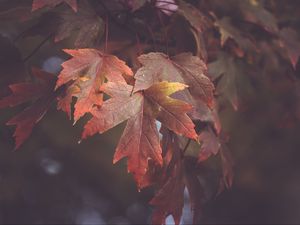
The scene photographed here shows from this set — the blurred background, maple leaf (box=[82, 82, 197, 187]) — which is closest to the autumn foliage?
maple leaf (box=[82, 82, 197, 187])

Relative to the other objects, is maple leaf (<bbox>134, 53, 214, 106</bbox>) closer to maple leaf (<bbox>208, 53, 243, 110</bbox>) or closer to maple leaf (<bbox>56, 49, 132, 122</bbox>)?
maple leaf (<bbox>56, 49, 132, 122</bbox>)

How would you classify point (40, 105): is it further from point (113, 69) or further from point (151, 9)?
point (151, 9)

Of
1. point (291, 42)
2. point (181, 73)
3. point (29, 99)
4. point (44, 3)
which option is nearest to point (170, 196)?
point (181, 73)

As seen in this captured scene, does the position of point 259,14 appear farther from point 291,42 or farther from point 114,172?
point 114,172

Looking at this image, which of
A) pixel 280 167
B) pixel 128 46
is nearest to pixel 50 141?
pixel 128 46

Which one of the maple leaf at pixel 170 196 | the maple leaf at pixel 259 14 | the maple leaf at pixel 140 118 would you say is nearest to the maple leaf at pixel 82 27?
the maple leaf at pixel 140 118

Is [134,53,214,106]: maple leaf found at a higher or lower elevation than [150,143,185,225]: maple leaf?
higher
